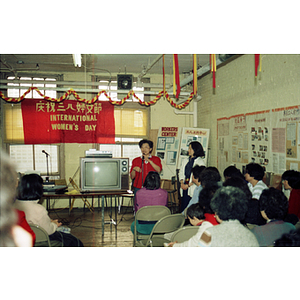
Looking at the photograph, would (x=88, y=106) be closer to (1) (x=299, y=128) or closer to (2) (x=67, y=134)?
(2) (x=67, y=134)

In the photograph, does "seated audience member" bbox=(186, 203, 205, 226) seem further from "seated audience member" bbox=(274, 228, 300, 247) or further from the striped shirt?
the striped shirt

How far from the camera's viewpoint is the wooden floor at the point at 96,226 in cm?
358

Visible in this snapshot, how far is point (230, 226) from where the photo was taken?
68.4 inches

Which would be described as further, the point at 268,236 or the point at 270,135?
the point at 270,135

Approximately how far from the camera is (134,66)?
5355 mm

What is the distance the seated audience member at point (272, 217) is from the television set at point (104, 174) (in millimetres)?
1819

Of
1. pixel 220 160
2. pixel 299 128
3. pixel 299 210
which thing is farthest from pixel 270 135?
pixel 220 160

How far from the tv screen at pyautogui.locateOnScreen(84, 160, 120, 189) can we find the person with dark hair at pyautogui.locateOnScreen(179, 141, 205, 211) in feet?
3.11

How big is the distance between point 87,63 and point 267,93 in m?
3.51

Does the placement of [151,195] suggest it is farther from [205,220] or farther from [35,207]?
[35,207]

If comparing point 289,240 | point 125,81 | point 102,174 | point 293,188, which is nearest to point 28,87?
point 125,81

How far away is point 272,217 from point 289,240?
1.25 feet

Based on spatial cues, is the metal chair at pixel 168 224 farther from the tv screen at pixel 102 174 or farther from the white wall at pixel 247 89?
the white wall at pixel 247 89

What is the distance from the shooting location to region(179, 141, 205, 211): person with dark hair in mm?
3622
